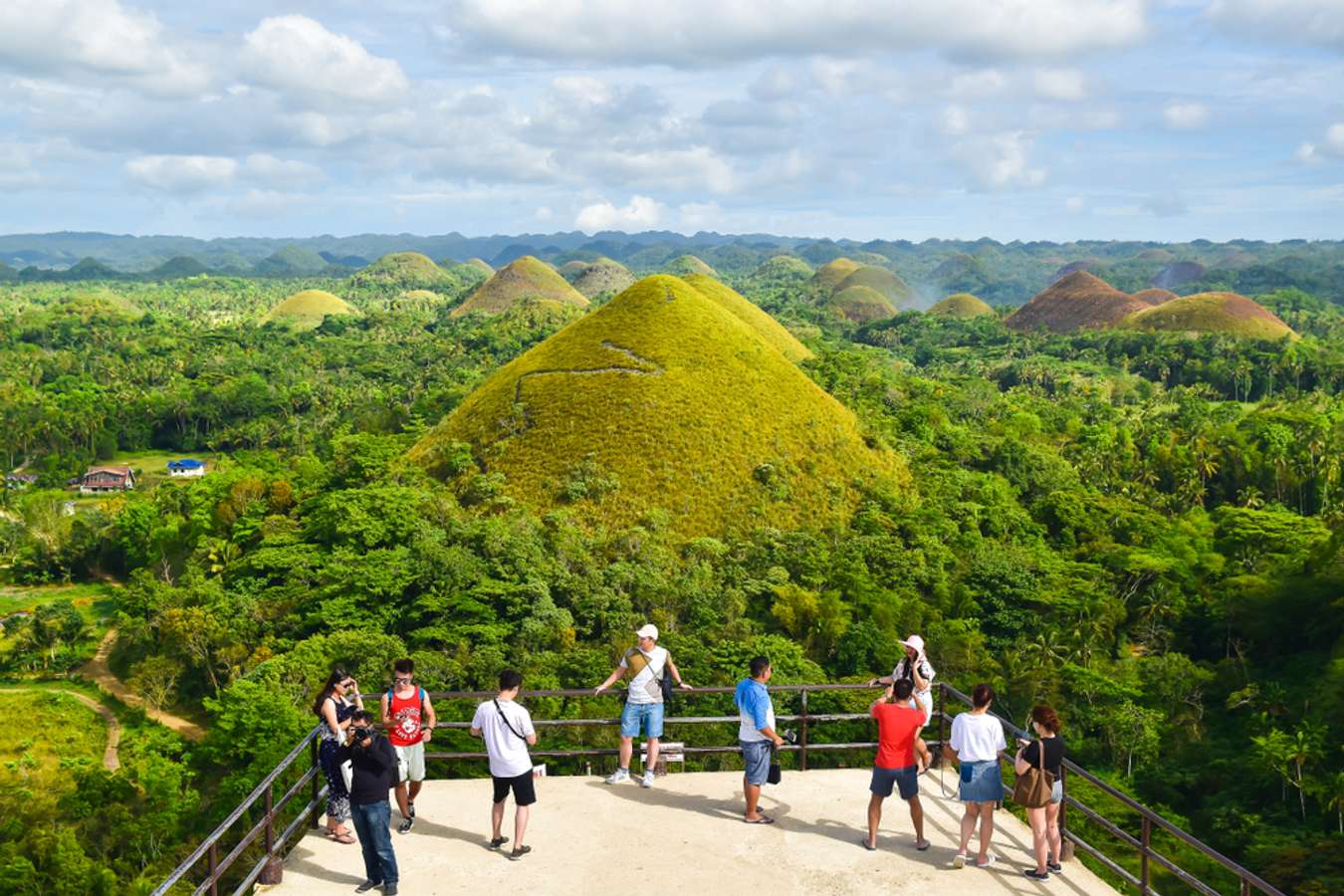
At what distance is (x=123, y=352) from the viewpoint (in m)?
Answer: 120

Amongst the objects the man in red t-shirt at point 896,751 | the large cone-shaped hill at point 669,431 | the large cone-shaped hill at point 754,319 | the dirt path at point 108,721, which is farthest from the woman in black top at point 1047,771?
the large cone-shaped hill at point 754,319

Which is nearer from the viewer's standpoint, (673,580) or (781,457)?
(673,580)

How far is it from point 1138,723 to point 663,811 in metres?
24.5

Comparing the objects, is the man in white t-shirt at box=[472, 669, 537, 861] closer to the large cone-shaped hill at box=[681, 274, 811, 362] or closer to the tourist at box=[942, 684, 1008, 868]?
the tourist at box=[942, 684, 1008, 868]

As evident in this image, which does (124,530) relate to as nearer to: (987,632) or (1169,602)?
(987,632)

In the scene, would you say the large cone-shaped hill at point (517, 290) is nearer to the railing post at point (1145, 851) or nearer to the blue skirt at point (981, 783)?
the blue skirt at point (981, 783)

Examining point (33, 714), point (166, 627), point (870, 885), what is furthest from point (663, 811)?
point (33, 714)

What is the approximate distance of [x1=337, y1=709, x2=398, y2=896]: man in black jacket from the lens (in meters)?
7.39

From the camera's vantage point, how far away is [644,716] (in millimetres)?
9602

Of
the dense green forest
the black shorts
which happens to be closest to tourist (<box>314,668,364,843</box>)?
the black shorts

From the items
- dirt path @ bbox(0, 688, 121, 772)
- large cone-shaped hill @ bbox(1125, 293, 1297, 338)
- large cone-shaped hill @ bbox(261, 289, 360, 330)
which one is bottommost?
dirt path @ bbox(0, 688, 121, 772)

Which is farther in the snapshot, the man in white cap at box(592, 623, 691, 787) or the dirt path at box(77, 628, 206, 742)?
the dirt path at box(77, 628, 206, 742)

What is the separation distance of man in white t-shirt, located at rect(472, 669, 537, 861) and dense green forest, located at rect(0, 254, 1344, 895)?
17570 millimetres

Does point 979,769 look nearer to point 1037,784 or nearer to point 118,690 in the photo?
point 1037,784
